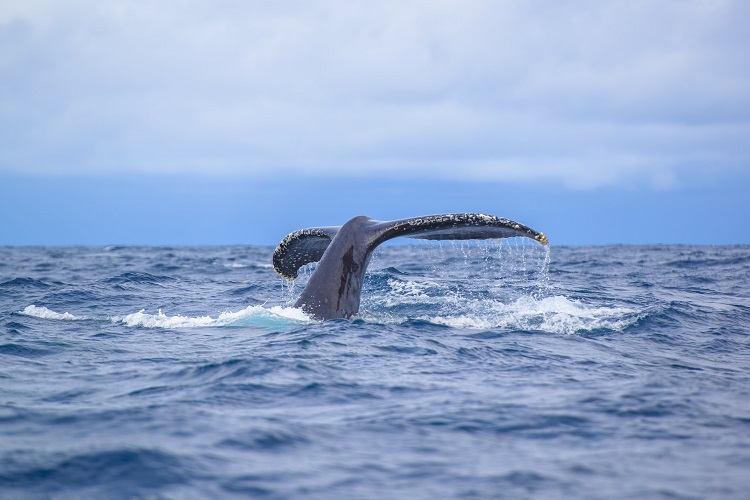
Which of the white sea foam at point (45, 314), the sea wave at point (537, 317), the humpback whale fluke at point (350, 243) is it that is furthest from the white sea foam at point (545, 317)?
the white sea foam at point (45, 314)

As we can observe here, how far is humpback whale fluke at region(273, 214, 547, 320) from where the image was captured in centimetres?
1006

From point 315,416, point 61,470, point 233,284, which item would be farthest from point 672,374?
point 233,284

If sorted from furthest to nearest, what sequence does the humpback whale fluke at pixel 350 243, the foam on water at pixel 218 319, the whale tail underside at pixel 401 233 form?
Answer: 1. the foam on water at pixel 218 319
2. the humpback whale fluke at pixel 350 243
3. the whale tail underside at pixel 401 233

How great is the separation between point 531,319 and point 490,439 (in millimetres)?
6801

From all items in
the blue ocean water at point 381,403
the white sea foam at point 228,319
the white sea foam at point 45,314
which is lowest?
the blue ocean water at point 381,403

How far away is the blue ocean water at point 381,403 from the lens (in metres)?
5.18

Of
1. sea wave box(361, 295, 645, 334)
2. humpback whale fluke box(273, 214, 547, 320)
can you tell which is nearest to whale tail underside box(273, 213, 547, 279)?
humpback whale fluke box(273, 214, 547, 320)

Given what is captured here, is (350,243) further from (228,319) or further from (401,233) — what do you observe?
(228,319)

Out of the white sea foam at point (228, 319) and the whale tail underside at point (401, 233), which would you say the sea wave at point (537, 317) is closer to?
the white sea foam at point (228, 319)

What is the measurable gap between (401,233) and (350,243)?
768 mm

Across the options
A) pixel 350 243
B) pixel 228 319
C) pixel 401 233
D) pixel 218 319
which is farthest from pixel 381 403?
pixel 218 319

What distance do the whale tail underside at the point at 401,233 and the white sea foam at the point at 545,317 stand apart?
2.06 meters

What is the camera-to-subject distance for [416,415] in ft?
21.9

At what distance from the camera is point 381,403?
7.17 meters
